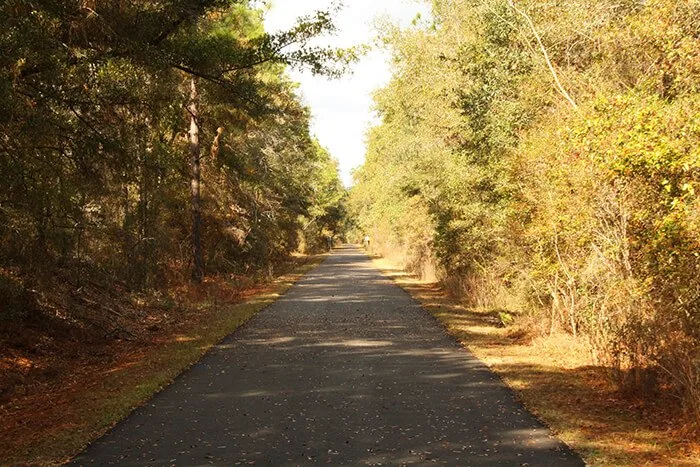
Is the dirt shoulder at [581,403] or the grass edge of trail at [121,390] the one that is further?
the grass edge of trail at [121,390]

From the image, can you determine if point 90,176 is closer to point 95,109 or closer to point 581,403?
point 95,109

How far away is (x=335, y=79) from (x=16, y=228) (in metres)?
6.60

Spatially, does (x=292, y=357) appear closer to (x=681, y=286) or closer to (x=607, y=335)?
(x=607, y=335)

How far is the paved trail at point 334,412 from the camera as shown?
6.43 metres

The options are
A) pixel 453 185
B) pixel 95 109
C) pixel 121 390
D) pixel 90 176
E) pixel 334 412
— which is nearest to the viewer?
pixel 334 412

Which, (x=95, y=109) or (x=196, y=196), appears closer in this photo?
(x=95, y=109)

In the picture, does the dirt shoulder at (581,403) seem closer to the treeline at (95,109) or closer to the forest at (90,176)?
the forest at (90,176)

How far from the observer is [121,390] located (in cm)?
955

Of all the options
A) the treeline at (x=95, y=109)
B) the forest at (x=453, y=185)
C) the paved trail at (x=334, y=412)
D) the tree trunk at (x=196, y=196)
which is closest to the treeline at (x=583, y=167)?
the forest at (x=453, y=185)

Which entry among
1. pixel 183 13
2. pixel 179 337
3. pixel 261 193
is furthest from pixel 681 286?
pixel 261 193

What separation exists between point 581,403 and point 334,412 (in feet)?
11.2

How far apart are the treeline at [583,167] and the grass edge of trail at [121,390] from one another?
6729 mm

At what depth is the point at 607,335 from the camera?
9.92 metres

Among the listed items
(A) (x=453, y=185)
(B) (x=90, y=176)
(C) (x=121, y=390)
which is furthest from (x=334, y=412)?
(A) (x=453, y=185)
